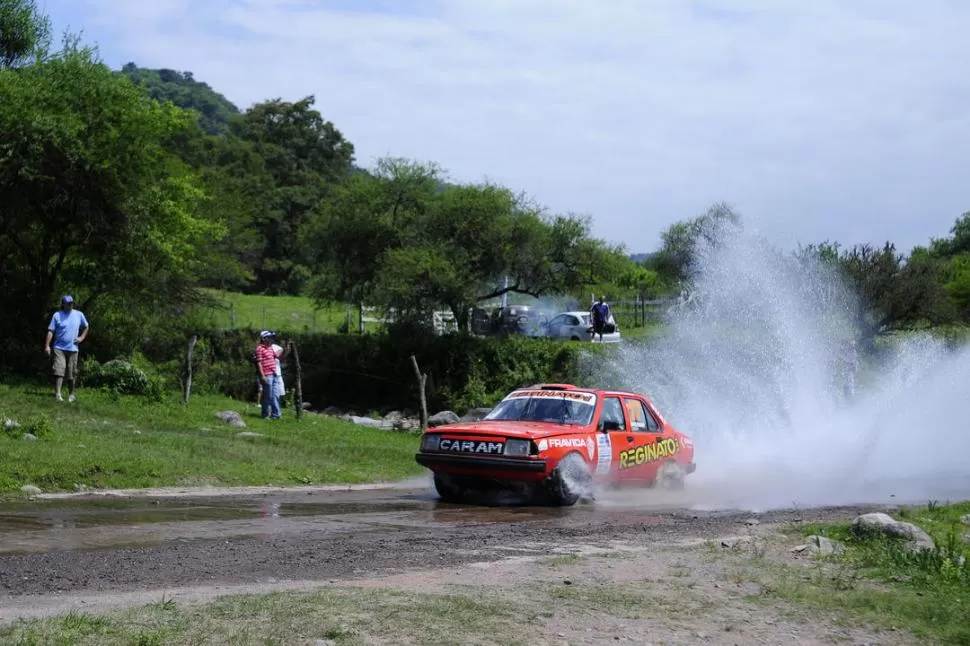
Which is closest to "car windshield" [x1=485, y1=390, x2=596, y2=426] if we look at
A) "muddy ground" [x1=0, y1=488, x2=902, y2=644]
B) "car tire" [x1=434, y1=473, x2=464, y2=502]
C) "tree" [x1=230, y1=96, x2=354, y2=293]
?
"car tire" [x1=434, y1=473, x2=464, y2=502]

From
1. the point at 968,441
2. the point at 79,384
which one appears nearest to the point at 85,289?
the point at 79,384

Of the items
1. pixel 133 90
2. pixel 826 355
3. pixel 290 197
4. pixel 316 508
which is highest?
pixel 290 197

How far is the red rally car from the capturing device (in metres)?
13.5

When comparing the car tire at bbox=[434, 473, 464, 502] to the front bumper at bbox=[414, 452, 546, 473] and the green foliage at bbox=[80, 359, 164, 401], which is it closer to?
the front bumper at bbox=[414, 452, 546, 473]

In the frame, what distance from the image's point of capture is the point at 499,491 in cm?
1462

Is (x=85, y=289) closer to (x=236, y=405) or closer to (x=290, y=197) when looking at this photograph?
(x=236, y=405)

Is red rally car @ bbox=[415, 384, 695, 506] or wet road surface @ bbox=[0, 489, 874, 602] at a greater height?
red rally car @ bbox=[415, 384, 695, 506]

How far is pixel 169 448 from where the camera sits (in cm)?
1641

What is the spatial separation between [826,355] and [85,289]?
62.1ft

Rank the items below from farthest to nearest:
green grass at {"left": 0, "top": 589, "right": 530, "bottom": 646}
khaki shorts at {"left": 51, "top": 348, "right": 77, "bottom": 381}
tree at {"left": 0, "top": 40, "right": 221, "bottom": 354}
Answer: tree at {"left": 0, "top": 40, "right": 221, "bottom": 354} → khaki shorts at {"left": 51, "top": 348, "right": 77, "bottom": 381} → green grass at {"left": 0, "top": 589, "right": 530, "bottom": 646}

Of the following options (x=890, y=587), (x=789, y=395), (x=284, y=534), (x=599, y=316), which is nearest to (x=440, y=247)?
(x=599, y=316)

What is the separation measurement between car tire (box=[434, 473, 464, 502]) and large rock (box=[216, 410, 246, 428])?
8.00 m

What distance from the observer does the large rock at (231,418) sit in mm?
21527

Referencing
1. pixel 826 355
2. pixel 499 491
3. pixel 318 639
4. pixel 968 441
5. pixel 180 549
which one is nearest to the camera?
pixel 318 639
